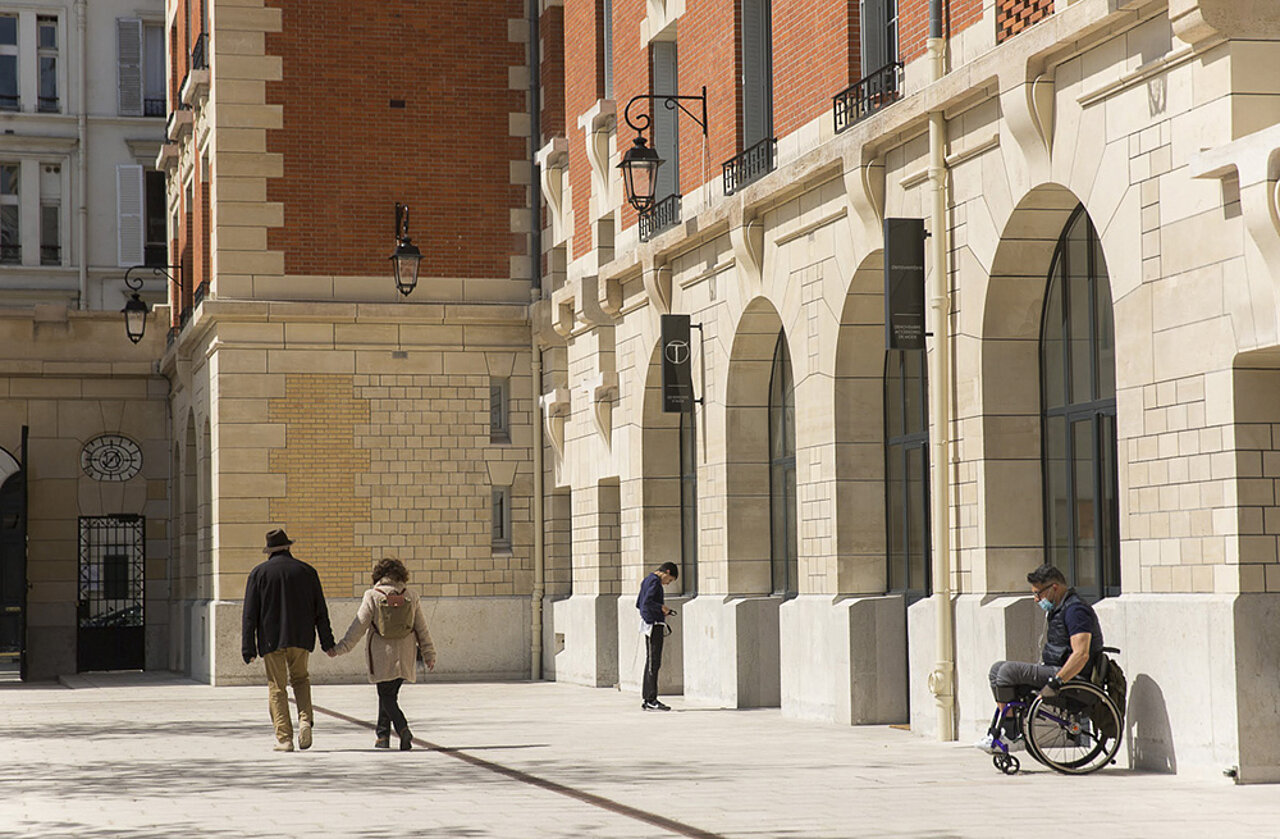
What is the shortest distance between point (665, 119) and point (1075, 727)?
1110cm

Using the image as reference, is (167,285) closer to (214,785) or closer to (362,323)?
(362,323)

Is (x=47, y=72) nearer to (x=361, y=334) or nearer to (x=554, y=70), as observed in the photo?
(x=361, y=334)

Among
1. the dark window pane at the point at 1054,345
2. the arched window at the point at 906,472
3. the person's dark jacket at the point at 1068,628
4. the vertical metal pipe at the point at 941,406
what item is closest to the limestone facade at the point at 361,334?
the arched window at the point at 906,472

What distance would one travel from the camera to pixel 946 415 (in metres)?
14.5

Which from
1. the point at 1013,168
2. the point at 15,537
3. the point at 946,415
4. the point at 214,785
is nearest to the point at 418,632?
the point at 214,785

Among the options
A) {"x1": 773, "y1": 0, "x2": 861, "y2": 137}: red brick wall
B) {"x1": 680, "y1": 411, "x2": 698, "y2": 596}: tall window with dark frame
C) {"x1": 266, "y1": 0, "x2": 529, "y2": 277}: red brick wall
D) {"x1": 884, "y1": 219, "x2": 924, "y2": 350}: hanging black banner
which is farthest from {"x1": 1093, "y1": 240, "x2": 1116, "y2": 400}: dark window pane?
{"x1": 266, "y1": 0, "x2": 529, "y2": 277}: red brick wall

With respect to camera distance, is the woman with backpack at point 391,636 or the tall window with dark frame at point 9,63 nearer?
the woman with backpack at point 391,636

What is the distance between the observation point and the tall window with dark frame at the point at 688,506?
840 inches

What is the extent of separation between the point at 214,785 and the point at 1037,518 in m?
6.01

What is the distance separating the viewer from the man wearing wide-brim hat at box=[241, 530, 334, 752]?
14711 millimetres

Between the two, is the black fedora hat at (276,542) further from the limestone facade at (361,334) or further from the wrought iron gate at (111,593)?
the wrought iron gate at (111,593)

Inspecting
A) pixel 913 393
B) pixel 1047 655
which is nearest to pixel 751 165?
pixel 913 393

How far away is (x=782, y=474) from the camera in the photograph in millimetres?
19047

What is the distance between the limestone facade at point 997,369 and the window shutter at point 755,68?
1.78ft
